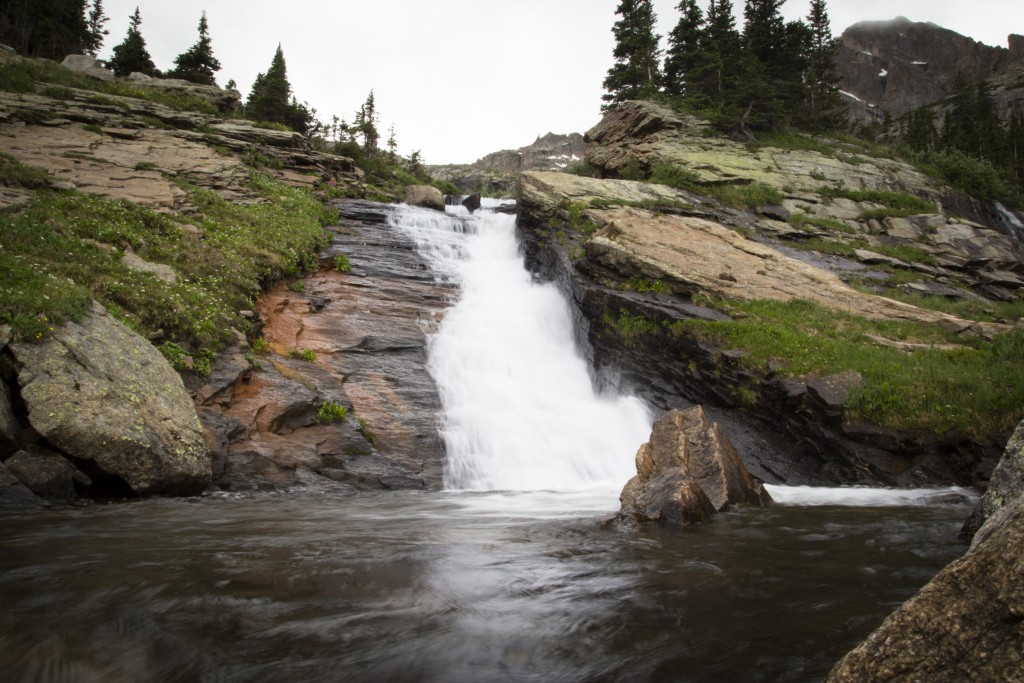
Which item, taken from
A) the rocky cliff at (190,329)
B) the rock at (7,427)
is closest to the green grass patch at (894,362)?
the rocky cliff at (190,329)

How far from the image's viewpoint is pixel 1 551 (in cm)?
535

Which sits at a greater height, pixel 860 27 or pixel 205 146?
pixel 860 27

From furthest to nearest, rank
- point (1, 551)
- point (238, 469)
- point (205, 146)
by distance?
1. point (205, 146)
2. point (238, 469)
3. point (1, 551)

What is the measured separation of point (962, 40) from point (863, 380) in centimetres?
17866

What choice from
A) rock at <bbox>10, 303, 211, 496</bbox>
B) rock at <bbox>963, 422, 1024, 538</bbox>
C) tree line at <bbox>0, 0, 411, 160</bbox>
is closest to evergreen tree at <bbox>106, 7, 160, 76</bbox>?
tree line at <bbox>0, 0, 411, 160</bbox>

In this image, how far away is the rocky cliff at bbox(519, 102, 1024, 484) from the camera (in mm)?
11203

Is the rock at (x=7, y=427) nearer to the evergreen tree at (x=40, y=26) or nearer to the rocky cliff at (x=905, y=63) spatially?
the evergreen tree at (x=40, y=26)

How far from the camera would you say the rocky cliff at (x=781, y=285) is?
11203mm

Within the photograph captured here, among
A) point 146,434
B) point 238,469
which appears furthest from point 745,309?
point 146,434

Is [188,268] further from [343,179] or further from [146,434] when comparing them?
[343,179]

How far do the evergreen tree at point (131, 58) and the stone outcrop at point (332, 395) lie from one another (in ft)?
144

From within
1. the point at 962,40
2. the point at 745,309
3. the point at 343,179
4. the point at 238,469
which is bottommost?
the point at 238,469

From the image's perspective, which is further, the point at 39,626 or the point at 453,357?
the point at 453,357

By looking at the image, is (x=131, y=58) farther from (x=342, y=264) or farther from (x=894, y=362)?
(x=894, y=362)
